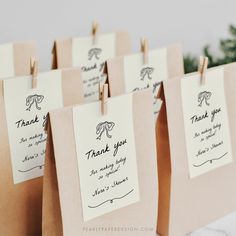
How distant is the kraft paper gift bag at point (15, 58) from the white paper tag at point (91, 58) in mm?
104

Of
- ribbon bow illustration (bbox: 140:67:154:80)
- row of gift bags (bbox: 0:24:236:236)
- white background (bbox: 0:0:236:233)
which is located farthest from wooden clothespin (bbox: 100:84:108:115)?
white background (bbox: 0:0:236:233)

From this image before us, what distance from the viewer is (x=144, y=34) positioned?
51.6 inches

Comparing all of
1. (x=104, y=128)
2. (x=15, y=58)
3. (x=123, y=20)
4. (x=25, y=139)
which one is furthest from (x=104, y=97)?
(x=123, y=20)

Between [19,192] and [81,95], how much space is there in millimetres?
193

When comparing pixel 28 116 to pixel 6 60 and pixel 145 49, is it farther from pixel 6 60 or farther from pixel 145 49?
pixel 145 49

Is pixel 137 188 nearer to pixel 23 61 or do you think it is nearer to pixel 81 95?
pixel 81 95

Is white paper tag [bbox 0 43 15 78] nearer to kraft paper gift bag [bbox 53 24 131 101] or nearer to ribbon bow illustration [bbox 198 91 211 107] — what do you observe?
kraft paper gift bag [bbox 53 24 131 101]

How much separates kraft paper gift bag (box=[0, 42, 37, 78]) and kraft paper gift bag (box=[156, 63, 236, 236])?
27cm

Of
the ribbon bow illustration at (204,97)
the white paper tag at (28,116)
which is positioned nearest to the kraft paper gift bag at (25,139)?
the white paper tag at (28,116)

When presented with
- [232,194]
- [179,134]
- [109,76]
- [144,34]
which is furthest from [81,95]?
[144,34]

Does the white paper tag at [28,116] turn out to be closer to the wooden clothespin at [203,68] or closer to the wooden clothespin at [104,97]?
the wooden clothespin at [104,97]

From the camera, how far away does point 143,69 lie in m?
0.90

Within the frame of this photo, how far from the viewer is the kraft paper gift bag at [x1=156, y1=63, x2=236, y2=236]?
2.65 feet

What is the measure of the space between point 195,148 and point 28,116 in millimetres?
301
